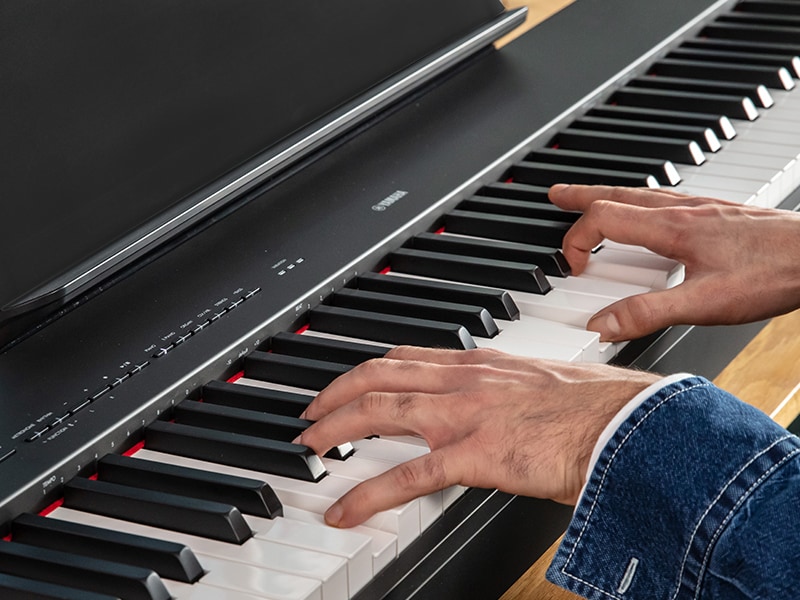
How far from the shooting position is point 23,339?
1.31 metres

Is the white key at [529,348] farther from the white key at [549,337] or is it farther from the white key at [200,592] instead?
the white key at [200,592]

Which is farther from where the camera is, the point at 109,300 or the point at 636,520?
the point at 109,300

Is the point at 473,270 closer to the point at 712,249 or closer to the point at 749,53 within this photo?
the point at 712,249

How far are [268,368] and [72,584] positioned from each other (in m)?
0.35

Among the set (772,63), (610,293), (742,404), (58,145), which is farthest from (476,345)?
(772,63)

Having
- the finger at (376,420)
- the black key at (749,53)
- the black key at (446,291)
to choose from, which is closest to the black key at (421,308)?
the black key at (446,291)

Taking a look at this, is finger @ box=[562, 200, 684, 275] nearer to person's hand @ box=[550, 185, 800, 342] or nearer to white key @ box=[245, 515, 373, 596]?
person's hand @ box=[550, 185, 800, 342]

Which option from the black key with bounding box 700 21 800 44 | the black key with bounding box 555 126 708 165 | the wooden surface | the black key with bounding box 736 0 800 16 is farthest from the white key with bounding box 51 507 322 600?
the black key with bounding box 736 0 800 16

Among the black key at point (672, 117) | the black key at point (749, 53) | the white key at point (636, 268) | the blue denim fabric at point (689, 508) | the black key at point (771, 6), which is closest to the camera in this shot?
the blue denim fabric at point (689, 508)

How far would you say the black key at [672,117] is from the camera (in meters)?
1.86

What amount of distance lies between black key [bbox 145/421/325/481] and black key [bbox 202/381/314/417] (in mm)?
60

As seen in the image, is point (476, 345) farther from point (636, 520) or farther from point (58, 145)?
point (58, 145)

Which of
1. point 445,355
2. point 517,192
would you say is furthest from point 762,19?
point 445,355

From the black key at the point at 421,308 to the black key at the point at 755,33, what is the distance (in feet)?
3.36
